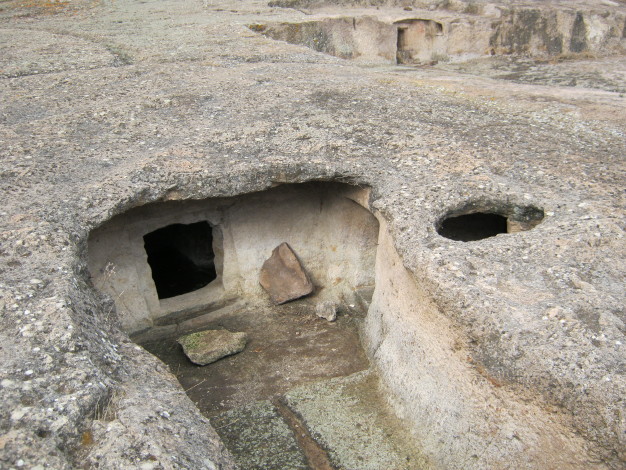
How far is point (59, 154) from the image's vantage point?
426 cm

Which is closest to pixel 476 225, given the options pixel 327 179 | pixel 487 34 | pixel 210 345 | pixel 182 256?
pixel 327 179

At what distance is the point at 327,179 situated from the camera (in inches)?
178

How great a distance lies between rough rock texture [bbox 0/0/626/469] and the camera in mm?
2596

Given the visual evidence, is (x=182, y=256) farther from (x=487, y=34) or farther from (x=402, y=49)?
(x=487, y=34)

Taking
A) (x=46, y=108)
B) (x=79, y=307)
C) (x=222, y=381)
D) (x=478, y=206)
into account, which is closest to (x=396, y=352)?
(x=478, y=206)

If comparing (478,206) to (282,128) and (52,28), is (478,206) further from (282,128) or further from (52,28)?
(52,28)

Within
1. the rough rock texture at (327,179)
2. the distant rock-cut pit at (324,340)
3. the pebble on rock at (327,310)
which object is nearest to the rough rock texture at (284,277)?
the distant rock-cut pit at (324,340)

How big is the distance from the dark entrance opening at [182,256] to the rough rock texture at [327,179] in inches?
94.7

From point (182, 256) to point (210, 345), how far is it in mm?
3113

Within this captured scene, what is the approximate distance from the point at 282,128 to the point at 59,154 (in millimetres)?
1743

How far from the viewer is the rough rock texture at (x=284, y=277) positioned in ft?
18.8

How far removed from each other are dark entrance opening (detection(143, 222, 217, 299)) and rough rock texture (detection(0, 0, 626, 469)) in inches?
94.7

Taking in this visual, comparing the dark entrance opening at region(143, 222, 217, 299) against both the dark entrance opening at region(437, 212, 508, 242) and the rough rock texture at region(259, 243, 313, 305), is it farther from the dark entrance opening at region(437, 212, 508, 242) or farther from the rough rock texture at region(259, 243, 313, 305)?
the dark entrance opening at region(437, 212, 508, 242)

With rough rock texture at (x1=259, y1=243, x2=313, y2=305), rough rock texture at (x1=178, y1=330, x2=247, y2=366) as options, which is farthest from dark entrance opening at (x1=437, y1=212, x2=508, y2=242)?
rough rock texture at (x1=178, y1=330, x2=247, y2=366)
